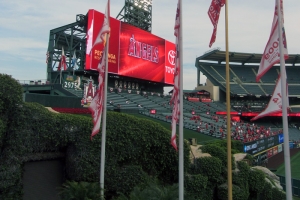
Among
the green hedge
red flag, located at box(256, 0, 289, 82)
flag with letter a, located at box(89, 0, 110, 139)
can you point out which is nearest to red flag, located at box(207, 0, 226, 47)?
red flag, located at box(256, 0, 289, 82)

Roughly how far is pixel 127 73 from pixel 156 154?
23.7 metres

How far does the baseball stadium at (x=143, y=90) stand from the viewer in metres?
24.1

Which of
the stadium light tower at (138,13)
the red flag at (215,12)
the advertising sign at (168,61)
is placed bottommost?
the red flag at (215,12)

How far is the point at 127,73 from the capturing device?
34469mm

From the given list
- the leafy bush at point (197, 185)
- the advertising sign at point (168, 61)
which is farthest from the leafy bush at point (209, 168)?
the advertising sign at point (168, 61)

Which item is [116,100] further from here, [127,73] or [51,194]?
[51,194]

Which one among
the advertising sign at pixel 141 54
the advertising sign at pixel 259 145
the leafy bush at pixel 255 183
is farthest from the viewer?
the advertising sign at pixel 141 54

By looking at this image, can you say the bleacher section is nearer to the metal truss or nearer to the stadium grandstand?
the stadium grandstand

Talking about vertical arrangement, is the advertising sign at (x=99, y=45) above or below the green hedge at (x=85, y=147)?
above

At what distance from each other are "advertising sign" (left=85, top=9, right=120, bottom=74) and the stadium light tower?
1015 centimetres

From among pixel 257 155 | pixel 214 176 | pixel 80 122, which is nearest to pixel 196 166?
pixel 214 176

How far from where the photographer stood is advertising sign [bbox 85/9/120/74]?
29406mm

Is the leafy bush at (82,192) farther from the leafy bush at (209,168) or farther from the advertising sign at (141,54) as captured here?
the advertising sign at (141,54)

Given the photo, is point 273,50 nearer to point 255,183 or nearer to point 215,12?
point 215,12
